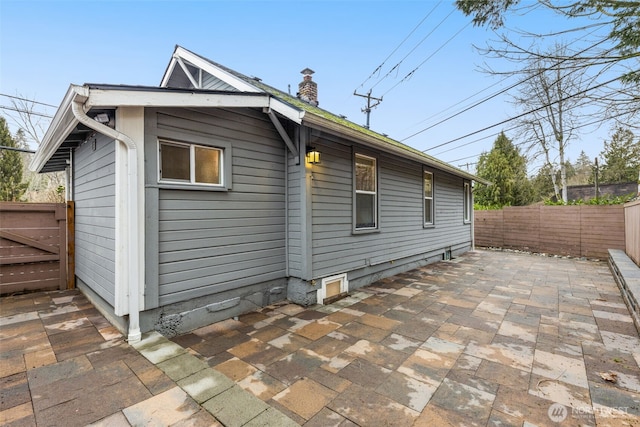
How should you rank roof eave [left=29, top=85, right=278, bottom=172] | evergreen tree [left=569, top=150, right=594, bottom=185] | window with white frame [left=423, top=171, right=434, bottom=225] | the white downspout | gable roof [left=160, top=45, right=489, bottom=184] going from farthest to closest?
evergreen tree [left=569, top=150, right=594, bottom=185]
window with white frame [left=423, top=171, right=434, bottom=225]
gable roof [left=160, top=45, right=489, bottom=184]
the white downspout
roof eave [left=29, top=85, right=278, bottom=172]

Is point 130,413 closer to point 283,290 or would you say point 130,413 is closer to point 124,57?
Answer: point 283,290

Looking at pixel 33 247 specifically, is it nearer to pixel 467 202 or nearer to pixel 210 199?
pixel 210 199

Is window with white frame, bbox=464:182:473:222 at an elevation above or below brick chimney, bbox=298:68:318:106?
below

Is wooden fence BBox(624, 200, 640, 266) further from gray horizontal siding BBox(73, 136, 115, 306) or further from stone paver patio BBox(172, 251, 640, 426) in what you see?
gray horizontal siding BBox(73, 136, 115, 306)

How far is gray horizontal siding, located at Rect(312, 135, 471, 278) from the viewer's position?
14.8 feet

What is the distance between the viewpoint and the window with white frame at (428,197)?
25.3 ft

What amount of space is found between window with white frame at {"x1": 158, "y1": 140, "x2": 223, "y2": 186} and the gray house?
13 millimetres

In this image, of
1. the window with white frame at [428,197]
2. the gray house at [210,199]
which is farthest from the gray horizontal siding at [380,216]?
the window with white frame at [428,197]

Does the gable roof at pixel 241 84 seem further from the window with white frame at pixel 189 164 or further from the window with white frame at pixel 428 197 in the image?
the window with white frame at pixel 189 164

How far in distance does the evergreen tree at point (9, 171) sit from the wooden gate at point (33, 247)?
428 inches

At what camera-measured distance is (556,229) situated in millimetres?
9359

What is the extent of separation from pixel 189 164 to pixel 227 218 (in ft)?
2.70

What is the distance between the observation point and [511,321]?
3.70 meters

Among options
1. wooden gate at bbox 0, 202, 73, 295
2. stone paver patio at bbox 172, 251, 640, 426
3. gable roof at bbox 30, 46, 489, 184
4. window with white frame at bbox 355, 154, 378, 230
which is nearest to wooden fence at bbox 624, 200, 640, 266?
stone paver patio at bbox 172, 251, 640, 426
